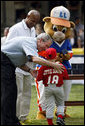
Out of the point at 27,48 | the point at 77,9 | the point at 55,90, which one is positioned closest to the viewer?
the point at 27,48

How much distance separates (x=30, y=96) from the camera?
28.3ft

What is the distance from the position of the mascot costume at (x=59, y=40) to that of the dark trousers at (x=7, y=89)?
160 cm

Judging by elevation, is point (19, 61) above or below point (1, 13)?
below

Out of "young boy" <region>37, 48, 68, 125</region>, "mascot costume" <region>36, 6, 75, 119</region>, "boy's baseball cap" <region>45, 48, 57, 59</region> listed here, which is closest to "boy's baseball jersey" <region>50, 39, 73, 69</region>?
"mascot costume" <region>36, 6, 75, 119</region>

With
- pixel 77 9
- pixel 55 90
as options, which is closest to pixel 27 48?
pixel 55 90

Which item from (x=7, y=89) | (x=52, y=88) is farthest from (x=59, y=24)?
(x=7, y=89)

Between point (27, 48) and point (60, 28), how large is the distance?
7.03 ft

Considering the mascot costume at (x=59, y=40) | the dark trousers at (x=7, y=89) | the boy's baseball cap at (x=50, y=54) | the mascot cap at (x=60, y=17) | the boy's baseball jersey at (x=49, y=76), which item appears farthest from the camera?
the mascot cap at (x=60, y=17)

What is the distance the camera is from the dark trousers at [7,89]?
278 inches

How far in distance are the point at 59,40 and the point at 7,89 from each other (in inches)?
74.9

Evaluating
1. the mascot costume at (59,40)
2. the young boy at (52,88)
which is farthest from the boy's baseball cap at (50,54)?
the mascot costume at (59,40)

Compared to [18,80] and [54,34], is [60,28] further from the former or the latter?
[18,80]

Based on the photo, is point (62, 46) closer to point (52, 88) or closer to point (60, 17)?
point (60, 17)

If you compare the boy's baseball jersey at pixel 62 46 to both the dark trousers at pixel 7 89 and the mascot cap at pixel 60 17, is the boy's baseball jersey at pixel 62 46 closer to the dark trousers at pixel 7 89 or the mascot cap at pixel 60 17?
the mascot cap at pixel 60 17
